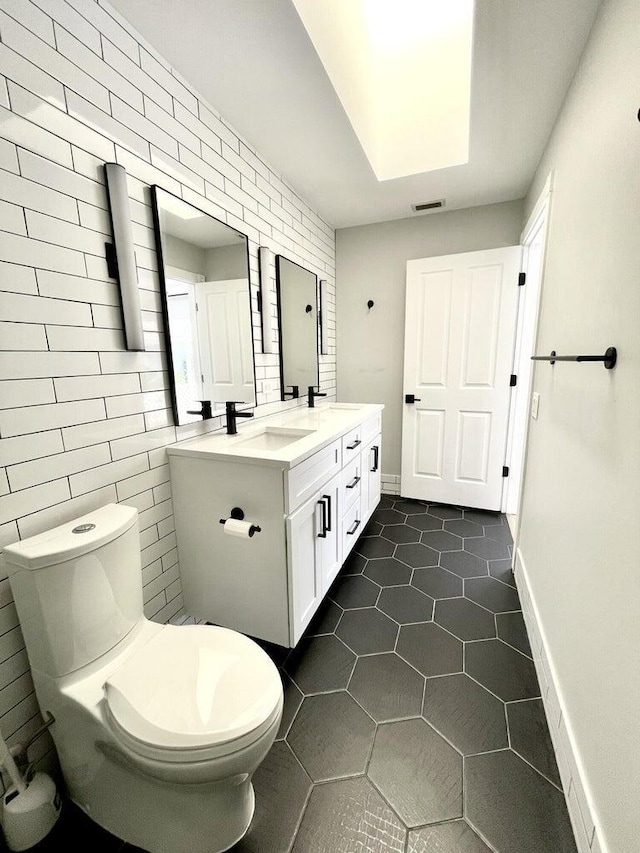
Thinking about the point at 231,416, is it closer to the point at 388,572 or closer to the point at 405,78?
the point at 388,572

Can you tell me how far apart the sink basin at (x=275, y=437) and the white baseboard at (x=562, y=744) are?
54.4 inches

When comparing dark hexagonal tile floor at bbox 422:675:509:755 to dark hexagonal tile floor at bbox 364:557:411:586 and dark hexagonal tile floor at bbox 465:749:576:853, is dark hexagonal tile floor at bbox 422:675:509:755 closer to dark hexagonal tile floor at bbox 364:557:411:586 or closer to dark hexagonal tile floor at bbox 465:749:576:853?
dark hexagonal tile floor at bbox 465:749:576:853

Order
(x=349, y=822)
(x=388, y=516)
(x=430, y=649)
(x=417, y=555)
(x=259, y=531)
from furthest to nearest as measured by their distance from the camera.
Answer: (x=388, y=516), (x=417, y=555), (x=430, y=649), (x=259, y=531), (x=349, y=822)

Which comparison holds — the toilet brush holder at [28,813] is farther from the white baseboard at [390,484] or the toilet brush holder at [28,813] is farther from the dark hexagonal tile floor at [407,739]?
the white baseboard at [390,484]

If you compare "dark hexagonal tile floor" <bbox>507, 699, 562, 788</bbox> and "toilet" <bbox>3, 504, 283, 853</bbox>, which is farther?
"dark hexagonal tile floor" <bbox>507, 699, 562, 788</bbox>

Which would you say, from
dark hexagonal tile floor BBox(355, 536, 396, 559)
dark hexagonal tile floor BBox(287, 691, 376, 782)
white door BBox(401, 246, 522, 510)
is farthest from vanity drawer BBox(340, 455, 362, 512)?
white door BBox(401, 246, 522, 510)

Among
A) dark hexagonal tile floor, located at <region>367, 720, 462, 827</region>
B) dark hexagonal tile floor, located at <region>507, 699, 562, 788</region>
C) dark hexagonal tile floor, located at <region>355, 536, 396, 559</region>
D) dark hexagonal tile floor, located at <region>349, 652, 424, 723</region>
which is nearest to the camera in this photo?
dark hexagonal tile floor, located at <region>367, 720, 462, 827</region>

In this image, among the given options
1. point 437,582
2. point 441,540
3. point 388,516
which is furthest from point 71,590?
point 388,516

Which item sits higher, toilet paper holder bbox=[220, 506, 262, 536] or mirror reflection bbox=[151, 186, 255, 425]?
mirror reflection bbox=[151, 186, 255, 425]

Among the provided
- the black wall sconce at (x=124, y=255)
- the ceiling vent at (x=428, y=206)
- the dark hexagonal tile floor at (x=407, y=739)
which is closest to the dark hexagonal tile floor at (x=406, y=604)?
the dark hexagonal tile floor at (x=407, y=739)

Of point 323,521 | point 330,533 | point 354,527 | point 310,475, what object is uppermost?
point 310,475

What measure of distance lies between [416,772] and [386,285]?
318 cm

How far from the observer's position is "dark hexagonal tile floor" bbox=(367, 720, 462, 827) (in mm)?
1075

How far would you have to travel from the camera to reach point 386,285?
10.6 ft
